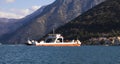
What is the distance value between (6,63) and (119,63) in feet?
85.1

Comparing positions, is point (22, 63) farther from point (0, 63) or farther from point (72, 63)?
point (72, 63)

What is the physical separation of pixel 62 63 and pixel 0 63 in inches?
565

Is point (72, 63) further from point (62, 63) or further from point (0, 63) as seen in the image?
point (0, 63)

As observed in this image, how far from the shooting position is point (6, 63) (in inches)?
3526

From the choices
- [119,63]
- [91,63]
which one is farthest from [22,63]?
[119,63]

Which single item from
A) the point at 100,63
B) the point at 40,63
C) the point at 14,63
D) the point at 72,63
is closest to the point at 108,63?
the point at 100,63

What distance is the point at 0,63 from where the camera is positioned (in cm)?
8938

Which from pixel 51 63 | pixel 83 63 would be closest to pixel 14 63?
pixel 51 63

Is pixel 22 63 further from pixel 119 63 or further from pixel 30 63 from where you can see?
pixel 119 63

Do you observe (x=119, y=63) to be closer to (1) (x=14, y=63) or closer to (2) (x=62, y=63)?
(2) (x=62, y=63)

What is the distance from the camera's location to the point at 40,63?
3531 inches

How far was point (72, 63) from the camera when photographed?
8806 centimetres

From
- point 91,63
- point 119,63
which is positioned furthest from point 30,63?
point 119,63

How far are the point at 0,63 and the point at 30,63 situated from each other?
→ 6.92 m
